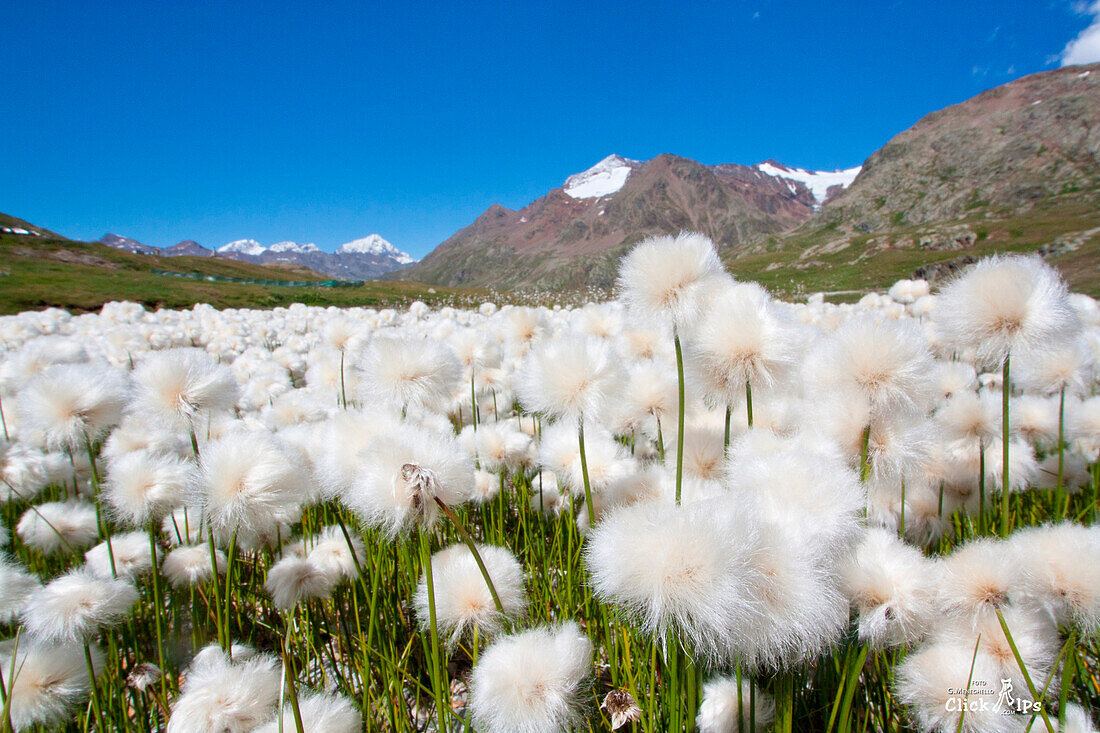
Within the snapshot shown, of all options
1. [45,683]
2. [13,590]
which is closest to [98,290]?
[13,590]

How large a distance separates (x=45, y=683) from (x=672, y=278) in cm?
280

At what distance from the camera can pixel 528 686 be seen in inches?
58.1

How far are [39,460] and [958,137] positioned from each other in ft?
557

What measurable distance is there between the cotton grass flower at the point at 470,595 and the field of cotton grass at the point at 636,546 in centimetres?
1

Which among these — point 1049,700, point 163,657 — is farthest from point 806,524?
point 163,657

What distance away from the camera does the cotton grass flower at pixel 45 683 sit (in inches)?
65.7

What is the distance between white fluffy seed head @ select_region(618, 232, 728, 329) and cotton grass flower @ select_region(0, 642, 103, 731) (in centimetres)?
258

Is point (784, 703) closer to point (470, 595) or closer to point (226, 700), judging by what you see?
point (470, 595)

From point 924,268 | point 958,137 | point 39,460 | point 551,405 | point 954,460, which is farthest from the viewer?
point 958,137

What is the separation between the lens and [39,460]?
327 centimetres

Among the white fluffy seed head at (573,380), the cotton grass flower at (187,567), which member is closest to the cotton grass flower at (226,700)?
the cotton grass flower at (187,567)

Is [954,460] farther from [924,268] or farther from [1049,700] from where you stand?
[924,268]

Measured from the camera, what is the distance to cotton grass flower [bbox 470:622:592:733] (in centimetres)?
146

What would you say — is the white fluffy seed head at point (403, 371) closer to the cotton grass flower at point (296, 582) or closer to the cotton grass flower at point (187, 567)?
the cotton grass flower at point (296, 582)
